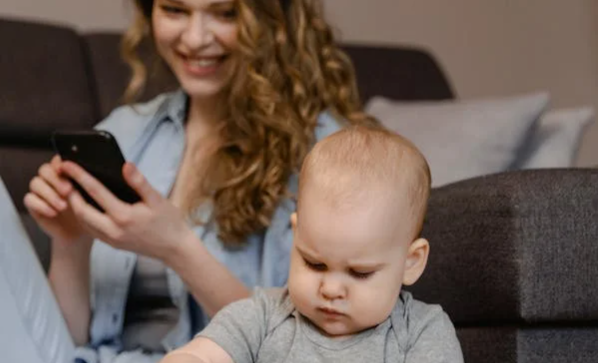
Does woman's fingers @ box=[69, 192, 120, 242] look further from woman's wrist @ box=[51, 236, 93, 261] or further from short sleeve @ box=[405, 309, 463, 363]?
short sleeve @ box=[405, 309, 463, 363]

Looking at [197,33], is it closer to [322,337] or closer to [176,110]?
[176,110]

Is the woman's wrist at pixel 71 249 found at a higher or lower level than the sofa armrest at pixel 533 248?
lower

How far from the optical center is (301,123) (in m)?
1.53

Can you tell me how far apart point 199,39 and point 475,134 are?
0.61 meters

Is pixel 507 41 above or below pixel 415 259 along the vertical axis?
below

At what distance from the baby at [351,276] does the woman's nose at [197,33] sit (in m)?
0.51

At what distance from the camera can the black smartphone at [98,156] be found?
4.19ft

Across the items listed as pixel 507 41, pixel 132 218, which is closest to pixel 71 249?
pixel 132 218

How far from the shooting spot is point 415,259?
102 centimetres

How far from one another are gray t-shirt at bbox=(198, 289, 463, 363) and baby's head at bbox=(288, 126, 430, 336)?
0.06 feet

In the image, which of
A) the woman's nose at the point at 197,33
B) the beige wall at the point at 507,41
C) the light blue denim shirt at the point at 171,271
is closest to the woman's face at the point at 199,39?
the woman's nose at the point at 197,33

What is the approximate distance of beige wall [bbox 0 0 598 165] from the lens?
2697 mm

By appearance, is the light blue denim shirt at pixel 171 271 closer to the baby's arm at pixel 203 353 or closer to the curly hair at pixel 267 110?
the curly hair at pixel 267 110

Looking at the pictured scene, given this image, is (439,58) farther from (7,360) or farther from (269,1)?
(7,360)
